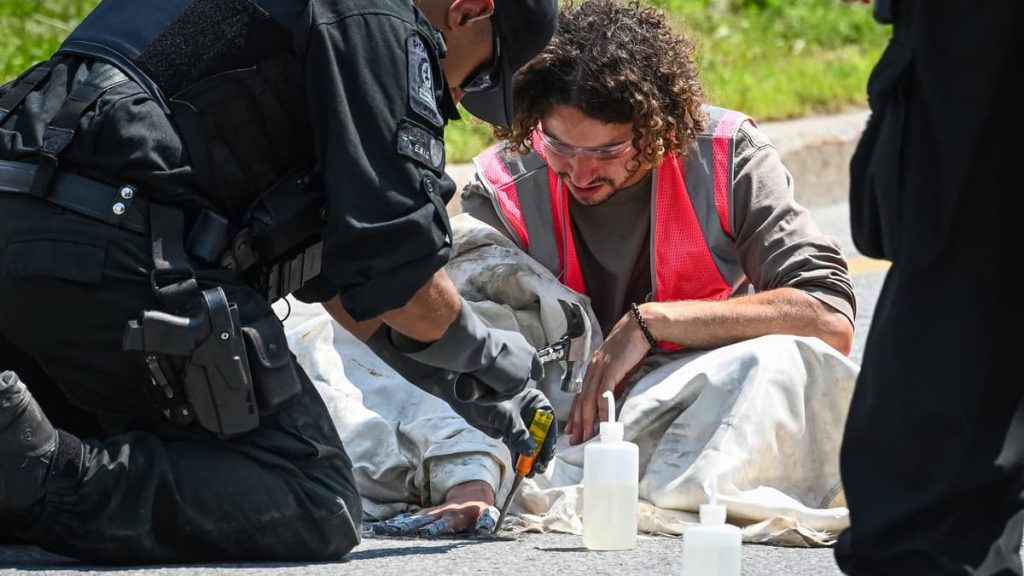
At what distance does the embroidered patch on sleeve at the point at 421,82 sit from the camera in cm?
315

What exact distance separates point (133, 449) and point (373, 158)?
0.73 meters

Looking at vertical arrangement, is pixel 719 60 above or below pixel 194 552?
below

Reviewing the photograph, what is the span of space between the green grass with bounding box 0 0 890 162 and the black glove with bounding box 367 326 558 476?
3347mm

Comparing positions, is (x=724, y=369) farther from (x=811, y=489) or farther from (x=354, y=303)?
(x=354, y=303)

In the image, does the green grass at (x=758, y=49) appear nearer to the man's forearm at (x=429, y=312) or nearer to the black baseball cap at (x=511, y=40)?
the black baseball cap at (x=511, y=40)

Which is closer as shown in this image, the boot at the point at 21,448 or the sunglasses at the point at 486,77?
the boot at the point at 21,448

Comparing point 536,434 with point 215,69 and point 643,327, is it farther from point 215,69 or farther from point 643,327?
point 215,69

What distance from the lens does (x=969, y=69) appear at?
238cm

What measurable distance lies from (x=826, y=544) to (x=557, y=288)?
997 millimetres

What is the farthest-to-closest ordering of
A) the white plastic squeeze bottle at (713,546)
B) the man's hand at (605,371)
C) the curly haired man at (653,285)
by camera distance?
1. the man's hand at (605,371)
2. the curly haired man at (653,285)
3. the white plastic squeeze bottle at (713,546)

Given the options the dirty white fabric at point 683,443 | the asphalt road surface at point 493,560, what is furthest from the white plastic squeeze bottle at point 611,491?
the dirty white fabric at point 683,443

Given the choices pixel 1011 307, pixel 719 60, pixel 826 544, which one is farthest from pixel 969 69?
pixel 719 60

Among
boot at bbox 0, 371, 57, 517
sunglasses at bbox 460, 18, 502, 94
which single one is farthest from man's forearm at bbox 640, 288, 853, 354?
boot at bbox 0, 371, 57, 517

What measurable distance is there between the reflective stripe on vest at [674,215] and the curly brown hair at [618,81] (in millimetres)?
64
